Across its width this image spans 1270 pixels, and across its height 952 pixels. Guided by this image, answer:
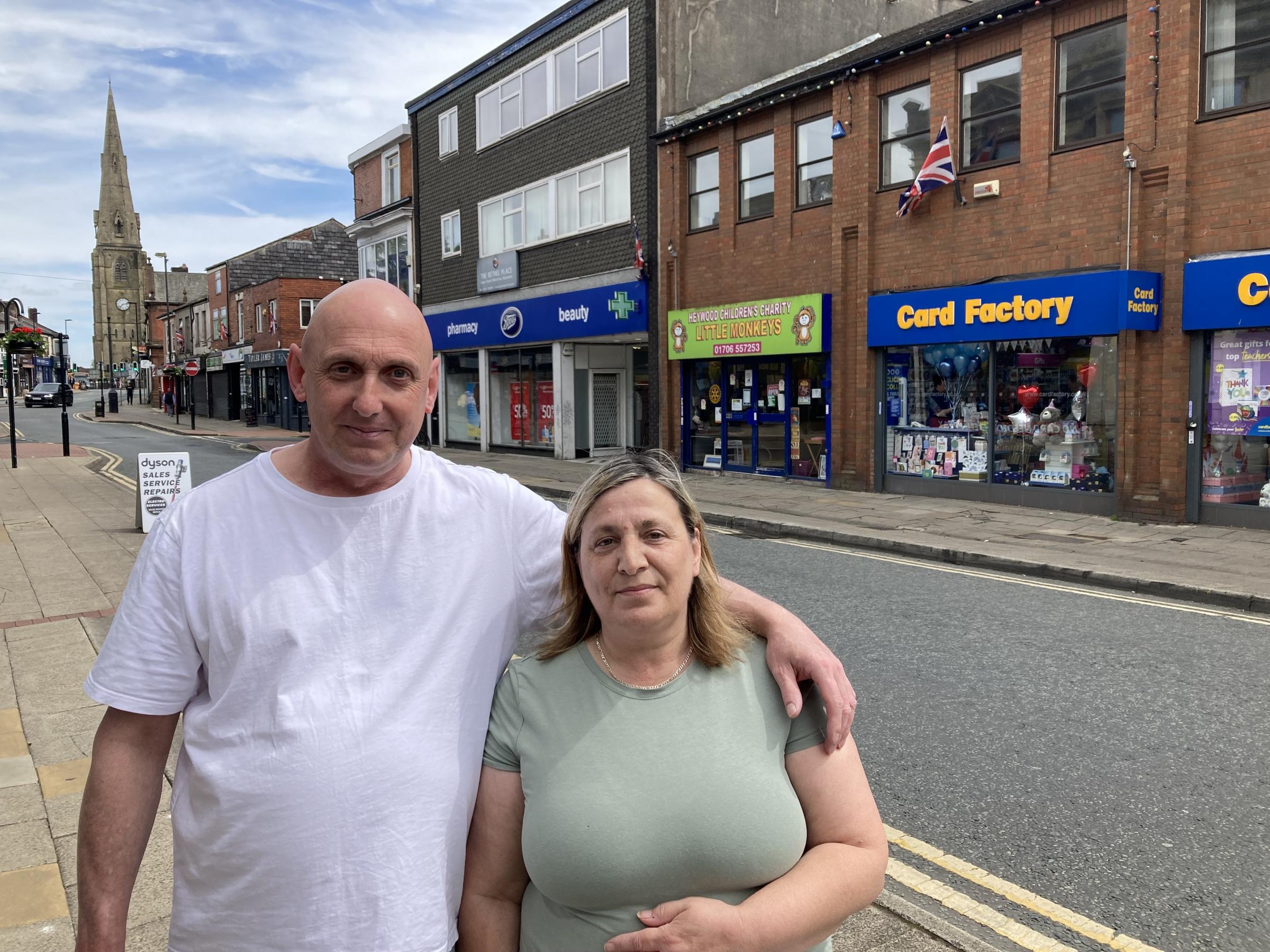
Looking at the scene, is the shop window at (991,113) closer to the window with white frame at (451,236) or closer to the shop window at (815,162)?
the shop window at (815,162)

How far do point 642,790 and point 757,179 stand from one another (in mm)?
17963

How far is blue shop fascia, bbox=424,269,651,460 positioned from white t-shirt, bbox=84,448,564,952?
63.9 feet

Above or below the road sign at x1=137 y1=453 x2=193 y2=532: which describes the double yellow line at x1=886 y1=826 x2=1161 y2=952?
below

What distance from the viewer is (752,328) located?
18.2 metres

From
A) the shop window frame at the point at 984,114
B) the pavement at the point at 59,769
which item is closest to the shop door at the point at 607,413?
the shop window frame at the point at 984,114

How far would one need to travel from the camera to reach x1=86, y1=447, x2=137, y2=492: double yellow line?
18516 mm

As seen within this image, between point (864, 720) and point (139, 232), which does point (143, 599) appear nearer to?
point (864, 720)

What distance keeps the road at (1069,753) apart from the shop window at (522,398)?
54.5ft

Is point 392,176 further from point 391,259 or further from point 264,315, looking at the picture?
point 264,315

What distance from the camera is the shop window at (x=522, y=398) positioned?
24828mm

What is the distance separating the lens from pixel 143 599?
173 cm

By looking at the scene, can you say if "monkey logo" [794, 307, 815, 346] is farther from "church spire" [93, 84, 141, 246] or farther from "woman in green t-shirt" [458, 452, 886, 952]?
"church spire" [93, 84, 141, 246]

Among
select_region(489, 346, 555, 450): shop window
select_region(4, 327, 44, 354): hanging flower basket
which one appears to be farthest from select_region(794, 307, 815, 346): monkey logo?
select_region(4, 327, 44, 354): hanging flower basket

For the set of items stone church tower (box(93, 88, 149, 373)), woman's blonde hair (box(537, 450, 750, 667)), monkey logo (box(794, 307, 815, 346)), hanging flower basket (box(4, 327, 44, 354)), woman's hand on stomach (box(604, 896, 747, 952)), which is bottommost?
woman's hand on stomach (box(604, 896, 747, 952))
